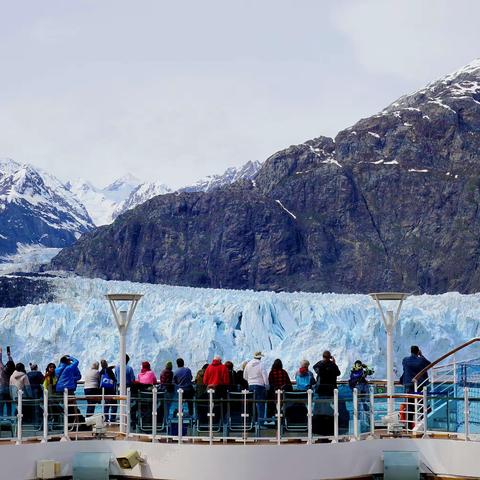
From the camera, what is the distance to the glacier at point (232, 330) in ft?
183

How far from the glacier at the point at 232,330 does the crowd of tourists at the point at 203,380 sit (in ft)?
102

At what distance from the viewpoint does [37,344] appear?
2248 inches

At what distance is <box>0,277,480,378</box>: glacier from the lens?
5584 centimetres

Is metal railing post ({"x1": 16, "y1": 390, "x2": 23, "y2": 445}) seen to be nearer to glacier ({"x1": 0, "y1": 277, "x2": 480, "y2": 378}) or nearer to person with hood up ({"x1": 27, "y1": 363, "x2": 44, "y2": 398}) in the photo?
person with hood up ({"x1": 27, "y1": 363, "x2": 44, "y2": 398})

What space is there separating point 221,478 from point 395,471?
103 inches

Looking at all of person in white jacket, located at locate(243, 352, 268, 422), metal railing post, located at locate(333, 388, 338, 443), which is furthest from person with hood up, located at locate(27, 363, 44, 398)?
metal railing post, located at locate(333, 388, 338, 443)

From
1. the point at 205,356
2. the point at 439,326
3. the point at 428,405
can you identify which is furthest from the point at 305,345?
the point at 428,405

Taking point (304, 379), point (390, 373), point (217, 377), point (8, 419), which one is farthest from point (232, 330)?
point (8, 419)

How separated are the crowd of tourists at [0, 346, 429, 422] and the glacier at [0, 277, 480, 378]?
31001 mm

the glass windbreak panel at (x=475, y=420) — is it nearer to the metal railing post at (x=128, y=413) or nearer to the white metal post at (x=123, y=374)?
the metal railing post at (x=128, y=413)

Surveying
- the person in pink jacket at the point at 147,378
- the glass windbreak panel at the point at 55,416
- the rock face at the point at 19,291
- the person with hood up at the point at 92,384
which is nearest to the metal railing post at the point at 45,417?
the glass windbreak panel at the point at 55,416

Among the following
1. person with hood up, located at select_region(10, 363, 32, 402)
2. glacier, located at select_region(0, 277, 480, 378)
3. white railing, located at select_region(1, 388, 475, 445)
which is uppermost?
glacier, located at select_region(0, 277, 480, 378)

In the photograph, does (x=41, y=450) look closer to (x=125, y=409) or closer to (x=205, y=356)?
(x=125, y=409)

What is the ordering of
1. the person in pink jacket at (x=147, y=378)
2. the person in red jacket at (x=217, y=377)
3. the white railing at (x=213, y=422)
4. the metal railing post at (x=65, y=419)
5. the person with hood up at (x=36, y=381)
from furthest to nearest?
the person in pink jacket at (x=147, y=378) < the person with hood up at (x=36, y=381) < the person in red jacket at (x=217, y=377) < the metal railing post at (x=65, y=419) < the white railing at (x=213, y=422)
